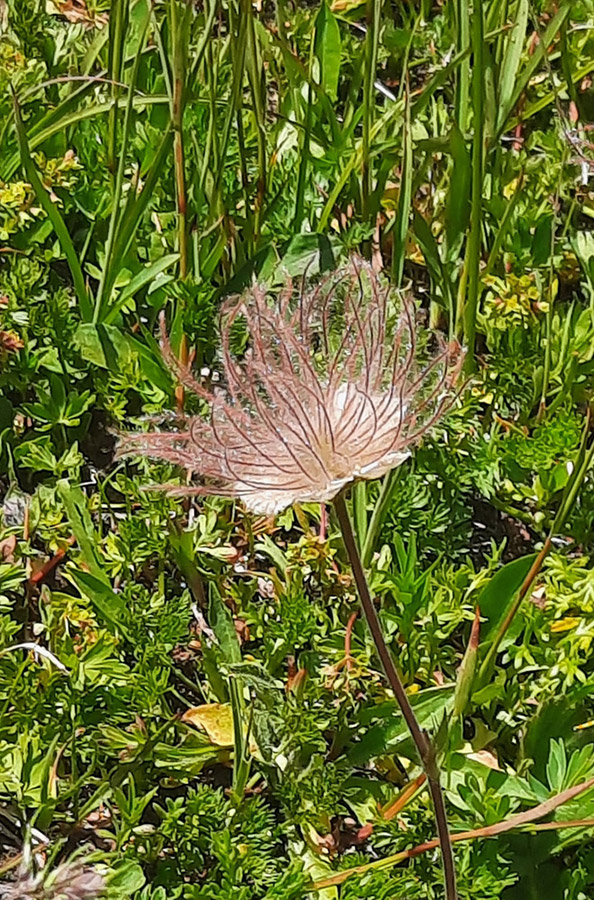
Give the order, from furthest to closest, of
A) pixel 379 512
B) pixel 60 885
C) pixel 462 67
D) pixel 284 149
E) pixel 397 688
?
pixel 284 149
pixel 462 67
pixel 379 512
pixel 60 885
pixel 397 688

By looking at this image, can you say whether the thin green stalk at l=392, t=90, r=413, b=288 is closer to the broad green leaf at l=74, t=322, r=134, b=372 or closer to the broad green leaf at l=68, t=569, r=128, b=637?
the broad green leaf at l=74, t=322, r=134, b=372

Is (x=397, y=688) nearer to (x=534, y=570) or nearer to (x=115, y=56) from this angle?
(x=534, y=570)

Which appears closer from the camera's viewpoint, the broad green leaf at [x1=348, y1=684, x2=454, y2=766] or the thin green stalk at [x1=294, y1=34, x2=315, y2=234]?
the broad green leaf at [x1=348, y1=684, x2=454, y2=766]

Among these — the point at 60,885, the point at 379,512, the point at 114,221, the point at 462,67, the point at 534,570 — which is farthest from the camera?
the point at 462,67

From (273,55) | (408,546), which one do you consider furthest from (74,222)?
(408,546)

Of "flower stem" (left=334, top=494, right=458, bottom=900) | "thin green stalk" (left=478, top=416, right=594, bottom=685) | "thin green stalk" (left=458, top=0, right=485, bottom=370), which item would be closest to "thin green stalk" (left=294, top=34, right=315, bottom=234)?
"thin green stalk" (left=458, top=0, right=485, bottom=370)

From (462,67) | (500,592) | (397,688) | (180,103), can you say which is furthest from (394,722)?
(462,67)
